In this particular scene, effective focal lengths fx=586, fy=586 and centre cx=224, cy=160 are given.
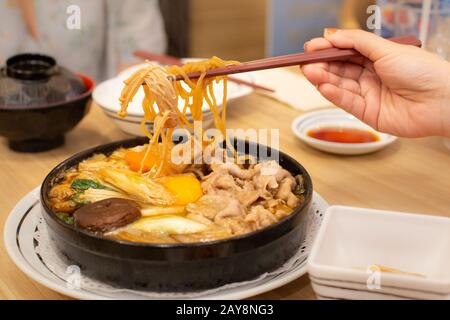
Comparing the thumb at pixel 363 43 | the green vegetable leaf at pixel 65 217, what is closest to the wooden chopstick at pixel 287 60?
the thumb at pixel 363 43

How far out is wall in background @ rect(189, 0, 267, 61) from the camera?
5.33 meters

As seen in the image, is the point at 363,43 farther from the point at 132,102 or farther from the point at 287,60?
the point at 132,102

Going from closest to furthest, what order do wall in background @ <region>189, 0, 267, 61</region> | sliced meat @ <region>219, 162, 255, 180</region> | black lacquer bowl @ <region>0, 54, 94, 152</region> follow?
1. sliced meat @ <region>219, 162, 255, 180</region>
2. black lacquer bowl @ <region>0, 54, 94, 152</region>
3. wall in background @ <region>189, 0, 267, 61</region>

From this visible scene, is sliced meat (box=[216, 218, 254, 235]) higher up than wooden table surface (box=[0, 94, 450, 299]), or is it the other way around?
sliced meat (box=[216, 218, 254, 235])

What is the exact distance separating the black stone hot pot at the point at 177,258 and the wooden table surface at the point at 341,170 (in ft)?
→ 0.54

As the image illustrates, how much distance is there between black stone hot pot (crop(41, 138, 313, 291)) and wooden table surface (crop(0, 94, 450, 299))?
0.54ft

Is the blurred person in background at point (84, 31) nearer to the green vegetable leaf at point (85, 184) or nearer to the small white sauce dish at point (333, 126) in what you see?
the small white sauce dish at point (333, 126)

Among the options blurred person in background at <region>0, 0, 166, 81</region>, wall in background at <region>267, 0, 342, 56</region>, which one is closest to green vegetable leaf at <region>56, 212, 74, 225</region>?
blurred person in background at <region>0, 0, 166, 81</region>

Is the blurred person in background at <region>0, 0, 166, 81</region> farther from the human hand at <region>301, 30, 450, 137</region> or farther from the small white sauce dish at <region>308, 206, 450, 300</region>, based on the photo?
the small white sauce dish at <region>308, 206, 450, 300</region>

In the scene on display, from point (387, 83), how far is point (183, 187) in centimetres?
72

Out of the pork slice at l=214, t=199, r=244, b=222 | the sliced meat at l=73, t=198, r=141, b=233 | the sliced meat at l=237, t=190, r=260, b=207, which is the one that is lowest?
the sliced meat at l=237, t=190, r=260, b=207

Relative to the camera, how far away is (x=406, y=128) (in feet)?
5.98
